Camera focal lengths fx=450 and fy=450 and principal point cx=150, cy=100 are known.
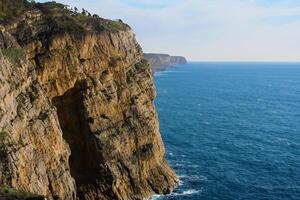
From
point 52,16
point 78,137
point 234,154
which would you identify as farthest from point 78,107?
point 234,154

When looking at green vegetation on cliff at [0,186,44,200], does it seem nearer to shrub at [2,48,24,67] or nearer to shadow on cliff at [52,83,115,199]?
shrub at [2,48,24,67]

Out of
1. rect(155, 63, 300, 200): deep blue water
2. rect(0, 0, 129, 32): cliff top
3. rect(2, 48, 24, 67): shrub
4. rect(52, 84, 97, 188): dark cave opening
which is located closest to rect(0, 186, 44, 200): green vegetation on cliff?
rect(2, 48, 24, 67): shrub

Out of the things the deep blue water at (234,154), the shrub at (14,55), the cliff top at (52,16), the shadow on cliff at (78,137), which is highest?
the cliff top at (52,16)

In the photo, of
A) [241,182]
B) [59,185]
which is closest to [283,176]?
[241,182]

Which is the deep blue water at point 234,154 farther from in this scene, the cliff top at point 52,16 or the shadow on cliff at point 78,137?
the cliff top at point 52,16

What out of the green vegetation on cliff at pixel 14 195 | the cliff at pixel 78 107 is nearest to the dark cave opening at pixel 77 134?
the cliff at pixel 78 107
